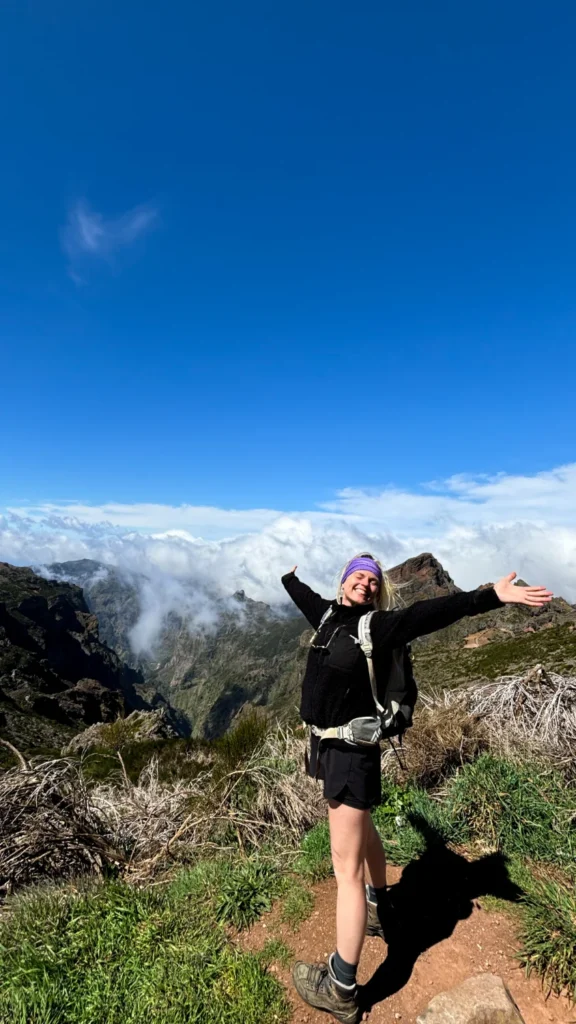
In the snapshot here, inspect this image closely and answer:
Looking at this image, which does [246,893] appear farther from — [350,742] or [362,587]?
[362,587]

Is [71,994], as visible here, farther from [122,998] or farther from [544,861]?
[544,861]

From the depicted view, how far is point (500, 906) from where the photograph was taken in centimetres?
381

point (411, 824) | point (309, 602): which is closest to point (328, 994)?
point (411, 824)

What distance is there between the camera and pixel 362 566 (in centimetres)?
339

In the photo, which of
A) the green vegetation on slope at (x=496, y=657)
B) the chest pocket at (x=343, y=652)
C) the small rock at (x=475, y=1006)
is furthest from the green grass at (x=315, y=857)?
the green vegetation on slope at (x=496, y=657)

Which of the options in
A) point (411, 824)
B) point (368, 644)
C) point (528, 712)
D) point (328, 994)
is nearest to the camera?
point (368, 644)

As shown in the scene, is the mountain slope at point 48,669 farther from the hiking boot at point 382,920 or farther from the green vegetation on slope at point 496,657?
the hiking boot at point 382,920

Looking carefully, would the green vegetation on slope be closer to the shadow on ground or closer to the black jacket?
the shadow on ground

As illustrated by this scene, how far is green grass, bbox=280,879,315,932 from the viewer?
397 cm

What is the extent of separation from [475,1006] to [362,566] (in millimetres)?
2581

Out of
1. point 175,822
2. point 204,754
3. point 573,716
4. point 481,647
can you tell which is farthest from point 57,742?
point 481,647

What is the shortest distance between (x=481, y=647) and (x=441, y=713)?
270 feet

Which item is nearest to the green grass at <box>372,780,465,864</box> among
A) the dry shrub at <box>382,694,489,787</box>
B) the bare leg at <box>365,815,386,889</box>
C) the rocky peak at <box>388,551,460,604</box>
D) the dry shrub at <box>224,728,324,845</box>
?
the dry shrub at <box>382,694,489,787</box>

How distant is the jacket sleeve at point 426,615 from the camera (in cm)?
276
